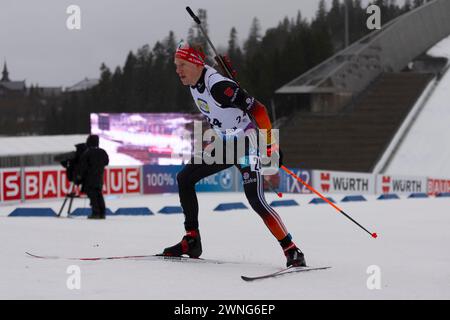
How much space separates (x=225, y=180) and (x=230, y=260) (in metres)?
25.1

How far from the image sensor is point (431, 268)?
8031 millimetres

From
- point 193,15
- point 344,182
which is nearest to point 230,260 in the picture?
point 193,15

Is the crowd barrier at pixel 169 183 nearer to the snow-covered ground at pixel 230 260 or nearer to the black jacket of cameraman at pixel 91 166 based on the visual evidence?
the black jacket of cameraman at pixel 91 166

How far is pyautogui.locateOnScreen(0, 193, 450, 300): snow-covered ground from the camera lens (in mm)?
6336

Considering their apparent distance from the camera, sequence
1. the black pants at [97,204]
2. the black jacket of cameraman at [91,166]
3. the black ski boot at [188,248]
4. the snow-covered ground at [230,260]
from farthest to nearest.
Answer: the black jacket of cameraman at [91,166], the black pants at [97,204], the black ski boot at [188,248], the snow-covered ground at [230,260]

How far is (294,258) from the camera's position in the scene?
751 centimetres

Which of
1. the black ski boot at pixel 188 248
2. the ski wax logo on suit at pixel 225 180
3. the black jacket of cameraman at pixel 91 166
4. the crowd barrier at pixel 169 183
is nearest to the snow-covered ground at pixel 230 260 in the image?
the black ski boot at pixel 188 248

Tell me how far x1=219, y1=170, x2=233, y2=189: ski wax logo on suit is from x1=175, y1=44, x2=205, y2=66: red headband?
83.9 feet

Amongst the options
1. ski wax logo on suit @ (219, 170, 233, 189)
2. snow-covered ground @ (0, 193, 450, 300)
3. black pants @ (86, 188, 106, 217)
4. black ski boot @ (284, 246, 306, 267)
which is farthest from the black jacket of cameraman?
ski wax logo on suit @ (219, 170, 233, 189)

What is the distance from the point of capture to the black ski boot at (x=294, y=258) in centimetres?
748

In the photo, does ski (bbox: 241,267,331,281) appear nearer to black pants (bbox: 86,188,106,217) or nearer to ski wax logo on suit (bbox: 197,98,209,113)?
ski wax logo on suit (bbox: 197,98,209,113)

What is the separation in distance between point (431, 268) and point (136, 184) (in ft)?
76.2

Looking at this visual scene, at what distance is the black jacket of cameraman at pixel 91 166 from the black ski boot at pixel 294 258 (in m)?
9.65
